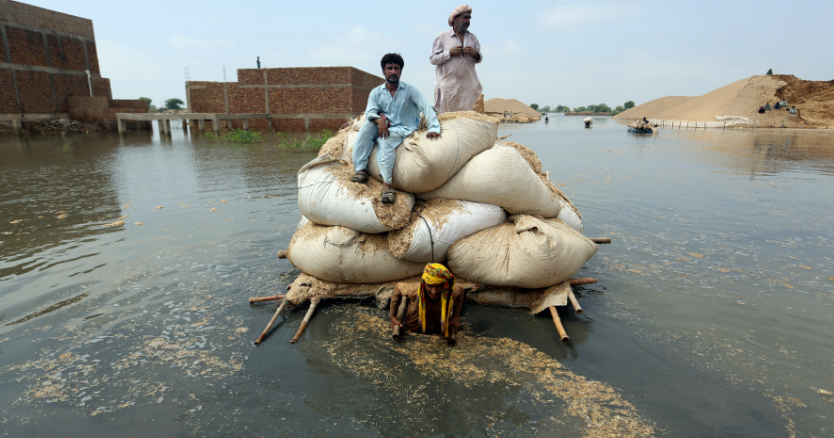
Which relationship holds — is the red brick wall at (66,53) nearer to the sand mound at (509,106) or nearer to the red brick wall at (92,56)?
the red brick wall at (92,56)

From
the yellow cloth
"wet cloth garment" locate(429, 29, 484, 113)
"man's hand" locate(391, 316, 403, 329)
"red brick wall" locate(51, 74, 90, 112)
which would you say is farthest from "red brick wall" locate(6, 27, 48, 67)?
the yellow cloth

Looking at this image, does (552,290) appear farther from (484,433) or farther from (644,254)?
(644,254)

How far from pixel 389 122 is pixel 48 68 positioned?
31067 mm

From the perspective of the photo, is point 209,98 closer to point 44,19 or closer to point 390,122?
point 44,19

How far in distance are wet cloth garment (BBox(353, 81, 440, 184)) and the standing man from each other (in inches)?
63.4

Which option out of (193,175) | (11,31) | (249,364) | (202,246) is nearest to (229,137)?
(193,175)

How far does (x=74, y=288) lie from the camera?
411 centimetres

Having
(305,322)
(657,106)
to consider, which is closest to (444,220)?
(305,322)

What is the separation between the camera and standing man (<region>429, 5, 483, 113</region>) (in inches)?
199

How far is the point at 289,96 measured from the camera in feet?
84.5

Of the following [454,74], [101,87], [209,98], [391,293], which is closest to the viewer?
Result: [391,293]

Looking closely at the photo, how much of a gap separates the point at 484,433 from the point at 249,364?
5.76ft

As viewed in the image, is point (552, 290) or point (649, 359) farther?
point (552, 290)

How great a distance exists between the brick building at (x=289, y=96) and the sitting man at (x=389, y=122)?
2160 centimetres
